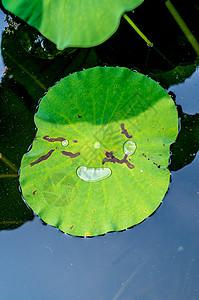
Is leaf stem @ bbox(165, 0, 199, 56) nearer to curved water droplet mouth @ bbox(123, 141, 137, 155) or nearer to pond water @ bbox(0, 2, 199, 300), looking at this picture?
pond water @ bbox(0, 2, 199, 300)

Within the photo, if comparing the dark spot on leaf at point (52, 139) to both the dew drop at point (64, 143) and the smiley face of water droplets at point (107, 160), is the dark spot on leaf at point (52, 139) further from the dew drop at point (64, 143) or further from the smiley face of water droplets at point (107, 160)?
the smiley face of water droplets at point (107, 160)

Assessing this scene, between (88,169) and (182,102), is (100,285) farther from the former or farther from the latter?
(182,102)

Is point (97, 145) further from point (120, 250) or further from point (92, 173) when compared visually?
point (120, 250)

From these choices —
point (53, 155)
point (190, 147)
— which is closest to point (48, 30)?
point (53, 155)

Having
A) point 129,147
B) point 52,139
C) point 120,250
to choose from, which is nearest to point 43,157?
point 52,139

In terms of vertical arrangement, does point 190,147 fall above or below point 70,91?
below

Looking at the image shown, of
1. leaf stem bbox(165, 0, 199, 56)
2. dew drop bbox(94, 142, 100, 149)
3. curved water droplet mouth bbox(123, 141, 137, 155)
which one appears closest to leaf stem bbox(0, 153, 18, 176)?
dew drop bbox(94, 142, 100, 149)

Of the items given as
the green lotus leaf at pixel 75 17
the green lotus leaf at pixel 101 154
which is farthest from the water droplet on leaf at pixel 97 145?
the green lotus leaf at pixel 75 17
